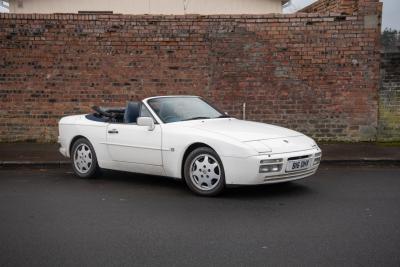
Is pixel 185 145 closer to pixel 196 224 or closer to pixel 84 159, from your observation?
pixel 196 224

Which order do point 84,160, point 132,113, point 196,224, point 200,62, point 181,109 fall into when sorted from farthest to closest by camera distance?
1. point 200,62
2. point 84,160
3. point 132,113
4. point 181,109
5. point 196,224

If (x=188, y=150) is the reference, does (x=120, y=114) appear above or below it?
above

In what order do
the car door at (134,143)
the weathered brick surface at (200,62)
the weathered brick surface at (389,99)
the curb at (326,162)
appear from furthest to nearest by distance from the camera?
the weathered brick surface at (389,99) → the weathered brick surface at (200,62) → the curb at (326,162) → the car door at (134,143)

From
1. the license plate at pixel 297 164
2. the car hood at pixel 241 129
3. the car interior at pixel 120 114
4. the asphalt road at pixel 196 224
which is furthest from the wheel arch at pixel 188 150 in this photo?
the car interior at pixel 120 114

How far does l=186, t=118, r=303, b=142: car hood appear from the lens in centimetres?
686

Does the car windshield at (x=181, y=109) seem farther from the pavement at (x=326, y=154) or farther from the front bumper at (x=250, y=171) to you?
the pavement at (x=326, y=154)

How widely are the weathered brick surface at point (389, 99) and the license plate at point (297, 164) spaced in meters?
6.12

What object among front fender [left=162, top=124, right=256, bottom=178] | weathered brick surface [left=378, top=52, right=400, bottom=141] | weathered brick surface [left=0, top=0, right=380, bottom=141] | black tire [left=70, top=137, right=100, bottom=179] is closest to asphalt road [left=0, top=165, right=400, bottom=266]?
black tire [left=70, top=137, right=100, bottom=179]

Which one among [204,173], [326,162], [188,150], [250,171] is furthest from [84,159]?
[326,162]

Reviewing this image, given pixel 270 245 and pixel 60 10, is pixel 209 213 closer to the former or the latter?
pixel 270 245

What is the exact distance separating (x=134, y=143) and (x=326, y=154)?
14.4 ft

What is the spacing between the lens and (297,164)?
6832 mm

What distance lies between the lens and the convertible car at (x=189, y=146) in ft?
21.8

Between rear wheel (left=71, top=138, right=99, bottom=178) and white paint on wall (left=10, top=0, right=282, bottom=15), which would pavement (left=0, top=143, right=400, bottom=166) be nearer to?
rear wheel (left=71, top=138, right=99, bottom=178)
